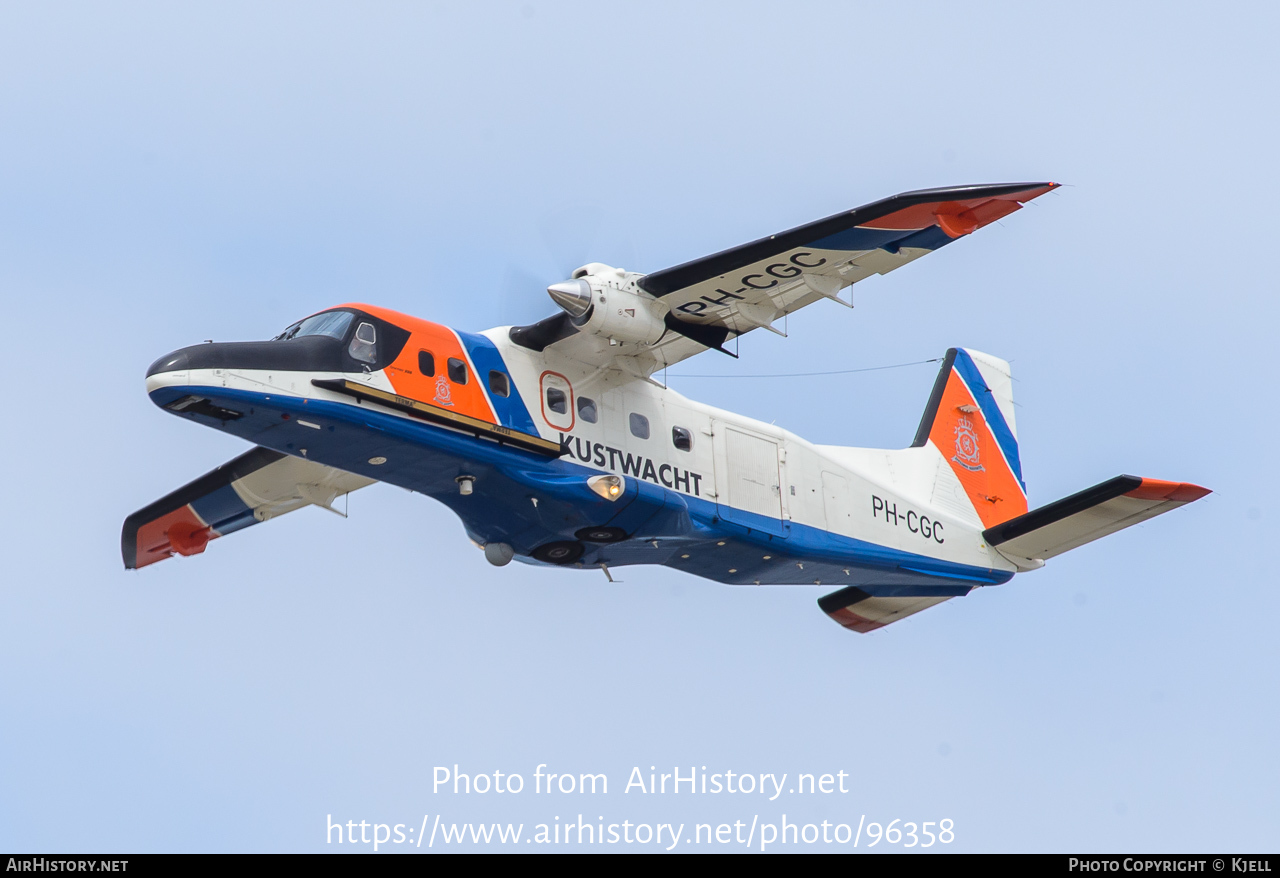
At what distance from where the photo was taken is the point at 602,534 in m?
18.9

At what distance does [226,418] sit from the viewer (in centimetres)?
1670

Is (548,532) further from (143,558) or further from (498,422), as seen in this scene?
(143,558)

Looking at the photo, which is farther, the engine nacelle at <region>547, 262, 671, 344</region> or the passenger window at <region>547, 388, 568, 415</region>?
the passenger window at <region>547, 388, 568, 415</region>

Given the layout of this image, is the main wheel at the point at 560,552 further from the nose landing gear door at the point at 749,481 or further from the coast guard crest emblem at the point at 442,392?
the coast guard crest emblem at the point at 442,392

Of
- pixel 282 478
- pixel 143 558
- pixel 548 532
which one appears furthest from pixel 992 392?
pixel 143 558

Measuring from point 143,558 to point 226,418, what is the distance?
5.76 m

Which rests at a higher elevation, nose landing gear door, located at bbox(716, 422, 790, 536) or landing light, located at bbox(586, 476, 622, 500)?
nose landing gear door, located at bbox(716, 422, 790, 536)

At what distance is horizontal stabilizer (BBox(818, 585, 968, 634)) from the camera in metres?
23.0

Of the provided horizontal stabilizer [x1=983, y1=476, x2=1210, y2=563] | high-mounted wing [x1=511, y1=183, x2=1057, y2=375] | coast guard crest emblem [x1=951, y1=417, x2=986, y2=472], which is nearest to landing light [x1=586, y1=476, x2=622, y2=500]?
high-mounted wing [x1=511, y1=183, x2=1057, y2=375]

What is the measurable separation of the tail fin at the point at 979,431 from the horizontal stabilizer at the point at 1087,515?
1203 mm

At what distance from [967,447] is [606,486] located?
7951 millimetres

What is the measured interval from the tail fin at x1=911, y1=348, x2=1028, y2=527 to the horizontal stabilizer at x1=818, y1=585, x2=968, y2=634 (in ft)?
4.84

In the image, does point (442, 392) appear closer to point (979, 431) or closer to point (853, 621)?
point (853, 621)

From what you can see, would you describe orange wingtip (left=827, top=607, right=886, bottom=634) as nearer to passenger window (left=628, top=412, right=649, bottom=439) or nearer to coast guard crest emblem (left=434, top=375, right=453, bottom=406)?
passenger window (left=628, top=412, right=649, bottom=439)
